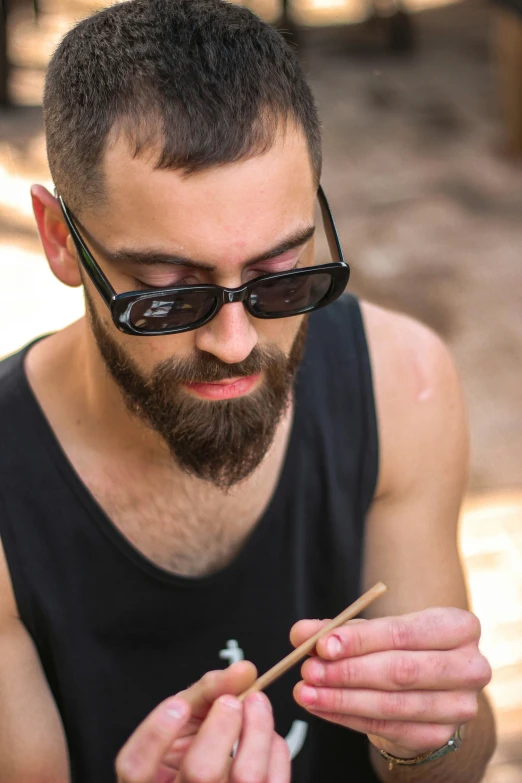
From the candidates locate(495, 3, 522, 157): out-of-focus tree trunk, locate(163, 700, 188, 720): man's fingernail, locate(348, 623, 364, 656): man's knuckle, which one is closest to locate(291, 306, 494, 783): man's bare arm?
locate(348, 623, 364, 656): man's knuckle

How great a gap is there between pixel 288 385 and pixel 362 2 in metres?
7.27

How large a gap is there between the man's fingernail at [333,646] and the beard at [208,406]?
1.52 ft

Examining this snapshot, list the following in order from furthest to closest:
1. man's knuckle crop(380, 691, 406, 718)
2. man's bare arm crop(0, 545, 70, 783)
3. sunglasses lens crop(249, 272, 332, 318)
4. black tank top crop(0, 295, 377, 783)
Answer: black tank top crop(0, 295, 377, 783) → man's bare arm crop(0, 545, 70, 783) → sunglasses lens crop(249, 272, 332, 318) → man's knuckle crop(380, 691, 406, 718)

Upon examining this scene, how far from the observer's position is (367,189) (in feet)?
19.7

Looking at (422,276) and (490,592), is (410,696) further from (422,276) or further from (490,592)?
(422,276)

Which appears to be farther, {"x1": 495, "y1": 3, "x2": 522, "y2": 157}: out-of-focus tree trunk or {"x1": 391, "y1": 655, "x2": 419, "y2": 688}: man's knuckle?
{"x1": 495, "y1": 3, "x2": 522, "y2": 157}: out-of-focus tree trunk

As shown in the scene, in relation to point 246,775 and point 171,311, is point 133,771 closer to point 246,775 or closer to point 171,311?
point 246,775

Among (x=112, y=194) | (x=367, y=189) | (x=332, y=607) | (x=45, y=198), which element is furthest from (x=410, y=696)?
(x=367, y=189)

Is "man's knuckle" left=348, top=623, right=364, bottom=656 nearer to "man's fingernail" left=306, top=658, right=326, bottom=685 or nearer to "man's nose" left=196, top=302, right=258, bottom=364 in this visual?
"man's fingernail" left=306, top=658, right=326, bottom=685

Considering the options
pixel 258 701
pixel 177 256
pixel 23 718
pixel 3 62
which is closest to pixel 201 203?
pixel 177 256

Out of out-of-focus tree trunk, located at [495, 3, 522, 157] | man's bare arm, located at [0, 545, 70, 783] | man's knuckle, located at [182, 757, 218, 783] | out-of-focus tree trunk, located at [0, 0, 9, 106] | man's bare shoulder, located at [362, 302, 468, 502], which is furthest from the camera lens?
out-of-focus tree trunk, located at [0, 0, 9, 106]

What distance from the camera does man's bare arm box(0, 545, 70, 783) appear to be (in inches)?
71.7

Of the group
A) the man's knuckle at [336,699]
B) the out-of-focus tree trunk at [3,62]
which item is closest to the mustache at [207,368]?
the man's knuckle at [336,699]

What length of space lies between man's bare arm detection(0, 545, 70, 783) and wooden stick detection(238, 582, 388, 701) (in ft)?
1.75
